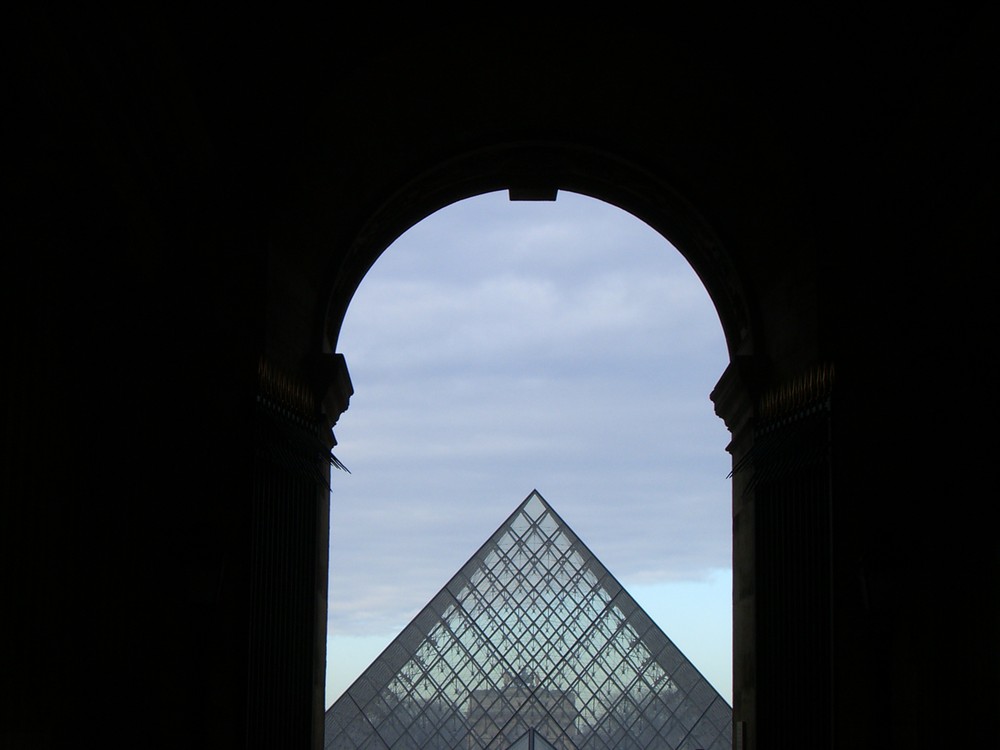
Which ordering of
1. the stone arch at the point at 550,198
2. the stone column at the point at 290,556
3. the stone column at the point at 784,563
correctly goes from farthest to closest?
the stone arch at the point at 550,198, the stone column at the point at 290,556, the stone column at the point at 784,563

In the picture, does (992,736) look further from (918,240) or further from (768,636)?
(918,240)

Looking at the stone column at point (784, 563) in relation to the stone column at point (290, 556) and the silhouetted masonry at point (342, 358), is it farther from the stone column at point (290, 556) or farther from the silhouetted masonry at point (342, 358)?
the stone column at point (290, 556)

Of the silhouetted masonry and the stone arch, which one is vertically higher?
the stone arch

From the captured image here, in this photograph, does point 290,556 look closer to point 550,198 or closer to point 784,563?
point 784,563

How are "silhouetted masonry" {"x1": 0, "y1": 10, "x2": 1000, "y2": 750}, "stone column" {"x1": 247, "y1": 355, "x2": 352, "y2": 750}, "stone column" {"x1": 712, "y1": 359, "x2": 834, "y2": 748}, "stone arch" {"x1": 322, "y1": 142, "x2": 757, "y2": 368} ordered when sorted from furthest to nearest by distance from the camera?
1. "stone arch" {"x1": 322, "y1": 142, "x2": 757, "y2": 368}
2. "stone column" {"x1": 247, "y1": 355, "x2": 352, "y2": 750}
3. "stone column" {"x1": 712, "y1": 359, "x2": 834, "y2": 748}
4. "silhouetted masonry" {"x1": 0, "y1": 10, "x2": 1000, "y2": 750}

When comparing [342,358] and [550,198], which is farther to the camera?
[550,198]

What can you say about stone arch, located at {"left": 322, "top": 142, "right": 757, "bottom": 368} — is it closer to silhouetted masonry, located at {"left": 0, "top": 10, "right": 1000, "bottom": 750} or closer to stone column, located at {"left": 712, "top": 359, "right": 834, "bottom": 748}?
silhouetted masonry, located at {"left": 0, "top": 10, "right": 1000, "bottom": 750}

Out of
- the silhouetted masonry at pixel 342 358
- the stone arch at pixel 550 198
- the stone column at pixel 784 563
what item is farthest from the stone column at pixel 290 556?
the stone column at pixel 784 563

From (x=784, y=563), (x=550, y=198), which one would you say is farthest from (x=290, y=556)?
(x=550, y=198)

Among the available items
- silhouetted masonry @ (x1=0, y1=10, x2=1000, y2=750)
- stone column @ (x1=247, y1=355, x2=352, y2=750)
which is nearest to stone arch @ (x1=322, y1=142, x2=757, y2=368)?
silhouetted masonry @ (x1=0, y1=10, x2=1000, y2=750)

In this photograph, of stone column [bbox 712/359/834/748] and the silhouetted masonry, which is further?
stone column [bbox 712/359/834/748]

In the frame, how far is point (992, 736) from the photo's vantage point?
1260 centimetres

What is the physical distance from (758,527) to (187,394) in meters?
5.83

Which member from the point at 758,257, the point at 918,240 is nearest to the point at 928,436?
the point at 918,240
